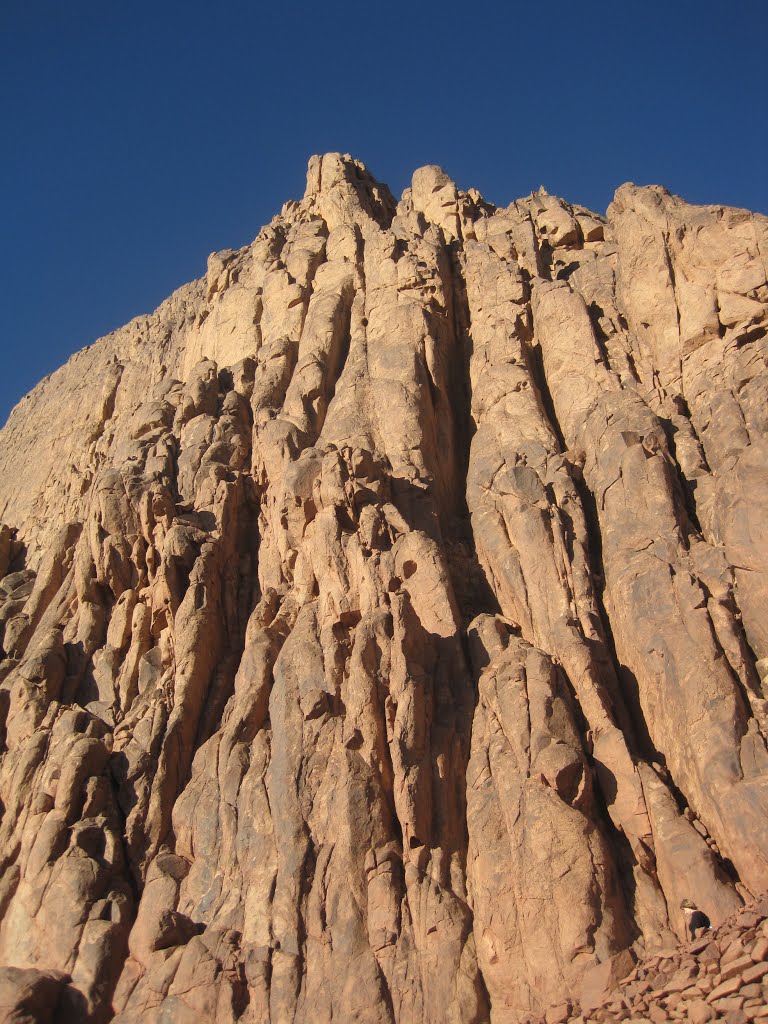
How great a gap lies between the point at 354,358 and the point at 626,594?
20431mm

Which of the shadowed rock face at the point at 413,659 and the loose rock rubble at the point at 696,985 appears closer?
the loose rock rubble at the point at 696,985

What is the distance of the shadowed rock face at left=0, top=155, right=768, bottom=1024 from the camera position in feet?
71.7

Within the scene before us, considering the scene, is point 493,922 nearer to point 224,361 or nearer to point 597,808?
point 597,808

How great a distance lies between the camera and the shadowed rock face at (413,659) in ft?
71.7

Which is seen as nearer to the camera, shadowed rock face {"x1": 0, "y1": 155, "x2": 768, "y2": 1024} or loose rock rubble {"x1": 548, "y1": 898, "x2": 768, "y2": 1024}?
loose rock rubble {"x1": 548, "y1": 898, "x2": 768, "y2": 1024}

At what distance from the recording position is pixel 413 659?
26.5 m

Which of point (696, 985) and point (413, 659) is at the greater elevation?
point (413, 659)

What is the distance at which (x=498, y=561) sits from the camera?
30.8m

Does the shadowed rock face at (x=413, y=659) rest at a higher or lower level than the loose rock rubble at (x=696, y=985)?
higher

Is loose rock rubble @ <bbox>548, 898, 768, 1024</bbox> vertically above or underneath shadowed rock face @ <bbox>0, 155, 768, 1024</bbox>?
underneath

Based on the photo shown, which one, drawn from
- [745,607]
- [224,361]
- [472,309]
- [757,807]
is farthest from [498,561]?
[224,361]

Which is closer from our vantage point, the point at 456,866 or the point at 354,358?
the point at 456,866

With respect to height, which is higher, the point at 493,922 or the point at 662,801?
the point at 662,801

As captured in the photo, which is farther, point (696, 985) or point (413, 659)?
point (413, 659)
